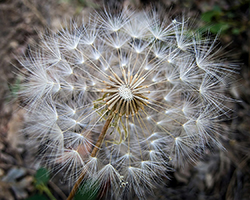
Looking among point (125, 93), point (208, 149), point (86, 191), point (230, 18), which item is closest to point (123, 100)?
point (125, 93)

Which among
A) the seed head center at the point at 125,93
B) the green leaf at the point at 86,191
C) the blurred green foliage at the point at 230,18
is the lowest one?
the green leaf at the point at 86,191

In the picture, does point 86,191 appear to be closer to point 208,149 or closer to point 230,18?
point 208,149

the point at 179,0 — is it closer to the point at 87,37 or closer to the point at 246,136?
the point at 87,37

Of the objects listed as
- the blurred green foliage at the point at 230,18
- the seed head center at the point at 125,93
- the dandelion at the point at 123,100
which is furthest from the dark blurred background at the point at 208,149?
the seed head center at the point at 125,93

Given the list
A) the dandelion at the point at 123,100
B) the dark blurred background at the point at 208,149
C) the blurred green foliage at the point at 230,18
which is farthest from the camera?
the dark blurred background at the point at 208,149

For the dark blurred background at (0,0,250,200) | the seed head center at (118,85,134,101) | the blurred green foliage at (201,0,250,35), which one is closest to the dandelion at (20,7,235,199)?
the seed head center at (118,85,134,101)

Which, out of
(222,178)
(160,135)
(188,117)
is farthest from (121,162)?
(222,178)

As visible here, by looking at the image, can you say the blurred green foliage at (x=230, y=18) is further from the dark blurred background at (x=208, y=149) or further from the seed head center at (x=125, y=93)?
the seed head center at (x=125, y=93)
